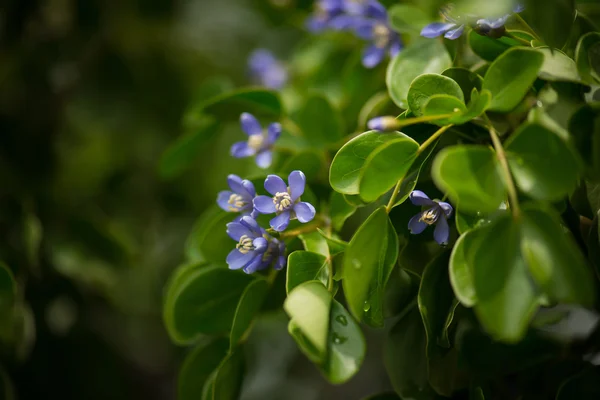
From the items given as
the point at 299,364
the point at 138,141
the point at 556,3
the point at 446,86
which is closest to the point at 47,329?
the point at 138,141

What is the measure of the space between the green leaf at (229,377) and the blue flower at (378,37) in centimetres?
44

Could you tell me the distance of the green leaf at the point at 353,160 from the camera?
0.54m

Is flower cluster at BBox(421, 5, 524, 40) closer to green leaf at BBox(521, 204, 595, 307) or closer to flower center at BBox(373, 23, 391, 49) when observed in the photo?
flower center at BBox(373, 23, 391, 49)

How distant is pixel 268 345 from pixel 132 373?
36cm

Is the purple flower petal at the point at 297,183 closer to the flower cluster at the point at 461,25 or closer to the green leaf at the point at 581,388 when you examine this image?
the flower cluster at the point at 461,25

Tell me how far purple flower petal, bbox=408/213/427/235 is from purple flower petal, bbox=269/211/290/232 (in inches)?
Answer: 5.1

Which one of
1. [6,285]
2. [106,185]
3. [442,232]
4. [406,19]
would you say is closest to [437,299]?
[442,232]

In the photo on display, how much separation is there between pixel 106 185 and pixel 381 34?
713mm

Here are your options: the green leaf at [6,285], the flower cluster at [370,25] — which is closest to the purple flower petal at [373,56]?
the flower cluster at [370,25]

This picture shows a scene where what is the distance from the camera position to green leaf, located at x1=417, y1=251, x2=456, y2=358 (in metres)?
0.54

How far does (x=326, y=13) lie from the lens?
0.87 metres

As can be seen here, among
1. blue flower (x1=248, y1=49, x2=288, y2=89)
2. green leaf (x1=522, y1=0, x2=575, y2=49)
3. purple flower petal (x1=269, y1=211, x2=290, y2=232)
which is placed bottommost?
blue flower (x1=248, y1=49, x2=288, y2=89)

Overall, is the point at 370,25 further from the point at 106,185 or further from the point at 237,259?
the point at 106,185

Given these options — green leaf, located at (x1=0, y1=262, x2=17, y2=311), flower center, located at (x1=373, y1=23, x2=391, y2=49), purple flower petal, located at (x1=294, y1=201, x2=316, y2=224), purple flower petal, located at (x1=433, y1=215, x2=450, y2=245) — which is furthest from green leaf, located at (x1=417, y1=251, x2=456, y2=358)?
green leaf, located at (x1=0, y1=262, x2=17, y2=311)
